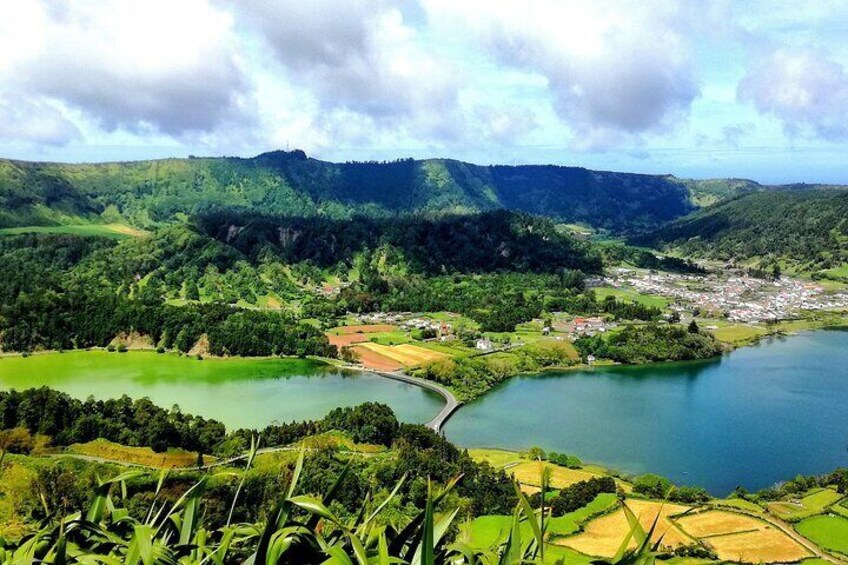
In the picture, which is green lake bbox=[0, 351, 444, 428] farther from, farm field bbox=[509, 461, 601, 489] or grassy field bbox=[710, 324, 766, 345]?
grassy field bbox=[710, 324, 766, 345]

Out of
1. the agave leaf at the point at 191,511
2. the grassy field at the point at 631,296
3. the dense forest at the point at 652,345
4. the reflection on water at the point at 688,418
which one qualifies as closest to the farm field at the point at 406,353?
the reflection on water at the point at 688,418

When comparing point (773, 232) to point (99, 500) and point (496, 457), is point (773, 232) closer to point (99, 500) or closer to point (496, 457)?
point (496, 457)

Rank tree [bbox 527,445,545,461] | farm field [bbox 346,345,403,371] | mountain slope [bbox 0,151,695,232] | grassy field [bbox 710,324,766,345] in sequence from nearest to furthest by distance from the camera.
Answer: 1. tree [bbox 527,445,545,461]
2. farm field [bbox 346,345,403,371]
3. grassy field [bbox 710,324,766,345]
4. mountain slope [bbox 0,151,695,232]

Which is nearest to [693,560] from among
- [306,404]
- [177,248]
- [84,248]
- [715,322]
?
[306,404]

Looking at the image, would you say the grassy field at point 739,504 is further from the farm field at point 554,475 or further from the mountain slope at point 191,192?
the mountain slope at point 191,192

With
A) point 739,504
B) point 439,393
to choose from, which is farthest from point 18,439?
point 739,504

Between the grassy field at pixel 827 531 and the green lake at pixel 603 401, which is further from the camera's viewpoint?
the green lake at pixel 603 401

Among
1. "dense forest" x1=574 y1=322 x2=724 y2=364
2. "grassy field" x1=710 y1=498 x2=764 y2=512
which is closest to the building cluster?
"dense forest" x1=574 y1=322 x2=724 y2=364
